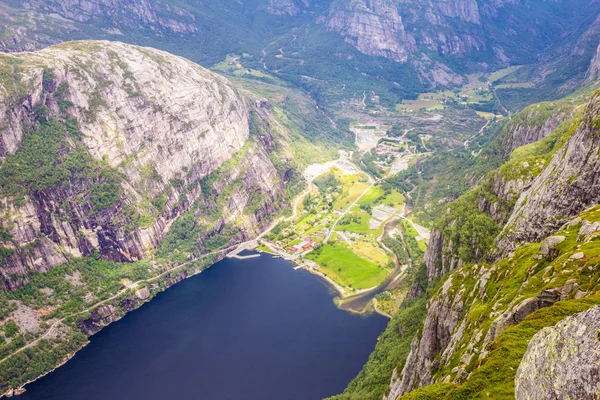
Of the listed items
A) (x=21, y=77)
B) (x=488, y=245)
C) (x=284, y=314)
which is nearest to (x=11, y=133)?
(x=21, y=77)

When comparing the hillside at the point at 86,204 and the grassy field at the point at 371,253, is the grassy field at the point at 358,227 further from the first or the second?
the hillside at the point at 86,204

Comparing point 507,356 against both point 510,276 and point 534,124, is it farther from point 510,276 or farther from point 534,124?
point 534,124

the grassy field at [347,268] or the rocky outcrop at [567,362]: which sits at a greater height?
the rocky outcrop at [567,362]

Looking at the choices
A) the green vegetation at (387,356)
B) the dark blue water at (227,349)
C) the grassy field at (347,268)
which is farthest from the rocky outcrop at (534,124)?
the dark blue water at (227,349)

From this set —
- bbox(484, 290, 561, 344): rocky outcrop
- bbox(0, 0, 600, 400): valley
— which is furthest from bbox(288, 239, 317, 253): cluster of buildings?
bbox(484, 290, 561, 344): rocky outcrop

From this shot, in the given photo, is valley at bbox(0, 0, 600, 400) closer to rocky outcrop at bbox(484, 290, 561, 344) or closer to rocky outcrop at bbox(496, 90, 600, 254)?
rocky outcrop at bbox(484, 290, 561, 344)

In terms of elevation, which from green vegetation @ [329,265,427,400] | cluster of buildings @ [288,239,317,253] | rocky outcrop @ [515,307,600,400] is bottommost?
green vegetation @ [329,265,427,400]

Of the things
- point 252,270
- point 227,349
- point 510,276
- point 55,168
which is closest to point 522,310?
point 510,276
